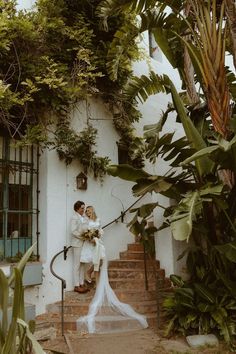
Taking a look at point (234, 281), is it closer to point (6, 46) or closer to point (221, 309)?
point (221, 309)

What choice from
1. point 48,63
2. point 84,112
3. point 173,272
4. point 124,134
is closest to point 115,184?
point 124,134

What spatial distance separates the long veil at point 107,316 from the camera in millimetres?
5793

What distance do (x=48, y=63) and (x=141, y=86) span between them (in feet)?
6.12

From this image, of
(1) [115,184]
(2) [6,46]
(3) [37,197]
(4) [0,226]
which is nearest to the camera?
(2) [6,46]

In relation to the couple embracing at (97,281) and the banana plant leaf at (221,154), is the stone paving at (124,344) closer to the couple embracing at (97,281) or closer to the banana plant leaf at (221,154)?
the couple embracing at (97,281)

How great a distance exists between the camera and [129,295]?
21.4 feet

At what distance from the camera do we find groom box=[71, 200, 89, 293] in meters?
6.79

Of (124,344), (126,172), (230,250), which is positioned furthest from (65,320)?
(230,250)

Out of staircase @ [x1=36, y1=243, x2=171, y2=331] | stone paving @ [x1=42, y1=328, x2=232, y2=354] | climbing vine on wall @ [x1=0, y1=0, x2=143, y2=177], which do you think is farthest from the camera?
climbing vine on wall @ [x1=0, y1=0, x2=143, y2=177]

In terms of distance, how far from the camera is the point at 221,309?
17.3 feet

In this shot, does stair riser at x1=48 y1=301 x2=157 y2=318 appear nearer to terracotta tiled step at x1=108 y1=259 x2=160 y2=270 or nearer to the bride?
the bride

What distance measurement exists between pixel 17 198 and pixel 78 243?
135cm

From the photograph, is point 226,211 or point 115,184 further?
point 115,184

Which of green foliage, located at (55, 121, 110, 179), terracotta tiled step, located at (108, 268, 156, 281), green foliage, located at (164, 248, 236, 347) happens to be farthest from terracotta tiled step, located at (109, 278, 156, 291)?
green foliage, located at (55, 121, 110, 179)
